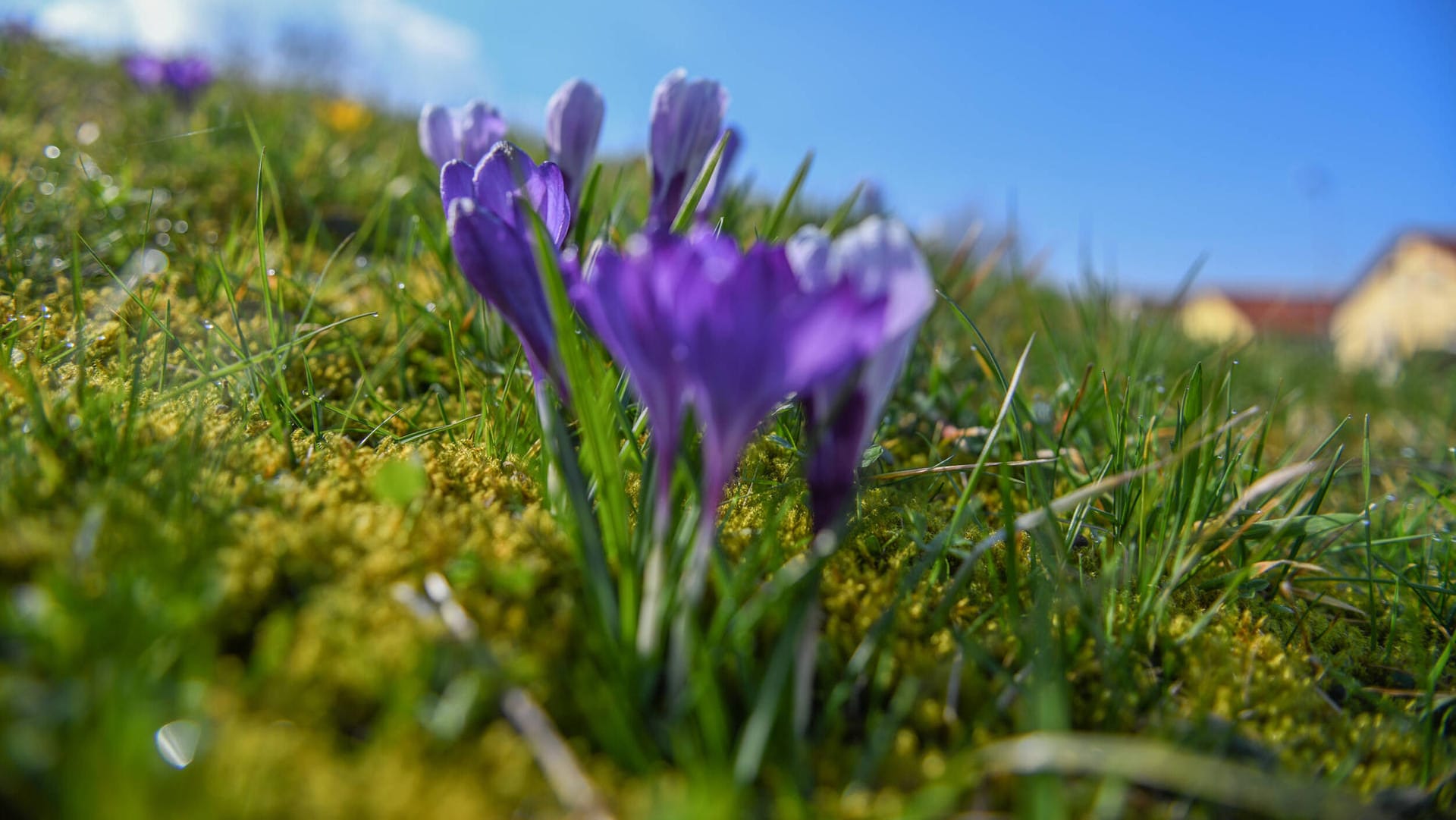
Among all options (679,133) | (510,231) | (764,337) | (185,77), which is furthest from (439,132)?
(185,77)

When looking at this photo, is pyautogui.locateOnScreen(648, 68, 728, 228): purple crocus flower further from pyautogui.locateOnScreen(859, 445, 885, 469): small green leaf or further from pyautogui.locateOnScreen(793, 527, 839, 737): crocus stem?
pyautogui.locateOnScreen(793, 527, 839, 737): crocus stem

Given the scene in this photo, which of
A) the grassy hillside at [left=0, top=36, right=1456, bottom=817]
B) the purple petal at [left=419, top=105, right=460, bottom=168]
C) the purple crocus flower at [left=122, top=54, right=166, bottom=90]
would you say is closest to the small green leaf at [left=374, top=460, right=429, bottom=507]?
the grassy hillside at [left=0, top=36, right=1456, bottom=817]

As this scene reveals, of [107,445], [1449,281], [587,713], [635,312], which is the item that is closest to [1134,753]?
[587,713]

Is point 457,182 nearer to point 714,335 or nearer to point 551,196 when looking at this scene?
point 551,196

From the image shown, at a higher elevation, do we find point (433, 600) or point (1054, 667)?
point (1054, 667)

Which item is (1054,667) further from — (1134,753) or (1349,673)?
(1349,673)

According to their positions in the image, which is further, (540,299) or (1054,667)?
(540,299)

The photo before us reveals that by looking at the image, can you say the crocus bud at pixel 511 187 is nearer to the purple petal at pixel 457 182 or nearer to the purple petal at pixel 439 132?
the purple petal at pixel 457 182

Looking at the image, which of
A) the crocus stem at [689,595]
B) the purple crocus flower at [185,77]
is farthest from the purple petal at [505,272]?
the purple crocus flower at [185,77]
